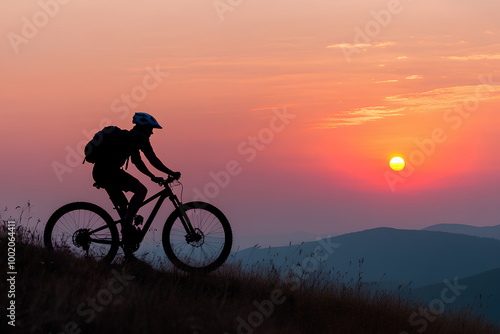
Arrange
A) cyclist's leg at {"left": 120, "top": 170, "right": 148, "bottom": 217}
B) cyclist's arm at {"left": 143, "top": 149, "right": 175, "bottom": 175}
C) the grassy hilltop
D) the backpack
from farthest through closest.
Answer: cyclist's leg at {"left": 120, "top": 170, "right": 148, "bottom": 217}, the backpack, cyclist's arm at {"left": 143, "top": 149, "right": 175, "bottom": 175}, the grassy hilltop

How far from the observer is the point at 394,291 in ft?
38.2

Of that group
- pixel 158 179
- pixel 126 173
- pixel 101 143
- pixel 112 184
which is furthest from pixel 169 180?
pixel 101 143

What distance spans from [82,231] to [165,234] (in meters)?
1.53

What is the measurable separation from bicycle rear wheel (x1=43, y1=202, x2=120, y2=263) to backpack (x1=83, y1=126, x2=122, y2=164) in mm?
936

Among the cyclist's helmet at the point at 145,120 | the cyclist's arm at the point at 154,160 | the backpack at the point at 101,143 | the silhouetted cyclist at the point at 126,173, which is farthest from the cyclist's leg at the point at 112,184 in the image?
the cyclist's helmet at the point at 145,120

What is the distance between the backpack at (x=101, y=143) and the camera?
9.79m

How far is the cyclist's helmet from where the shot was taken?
31.6ft

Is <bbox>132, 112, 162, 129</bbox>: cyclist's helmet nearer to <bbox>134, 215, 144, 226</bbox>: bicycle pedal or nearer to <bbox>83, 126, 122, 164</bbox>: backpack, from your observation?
<bbox>83, 126, 122, 164</bbox>: backpack

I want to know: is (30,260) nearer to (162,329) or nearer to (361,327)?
(162,329)

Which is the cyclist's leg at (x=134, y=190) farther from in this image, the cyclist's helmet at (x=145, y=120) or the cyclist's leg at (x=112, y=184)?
the cyclist's helmet at (x=145, y=120)

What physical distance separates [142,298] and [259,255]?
4828mm

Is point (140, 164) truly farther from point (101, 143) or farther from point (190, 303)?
point (190, 303)

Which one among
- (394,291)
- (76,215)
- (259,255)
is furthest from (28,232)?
(394,291)

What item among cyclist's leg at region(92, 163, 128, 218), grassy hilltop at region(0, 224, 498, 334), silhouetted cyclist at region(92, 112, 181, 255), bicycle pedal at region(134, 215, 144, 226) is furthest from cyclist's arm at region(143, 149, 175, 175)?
grassy hilltop at region(0, 224, 498, 334)
